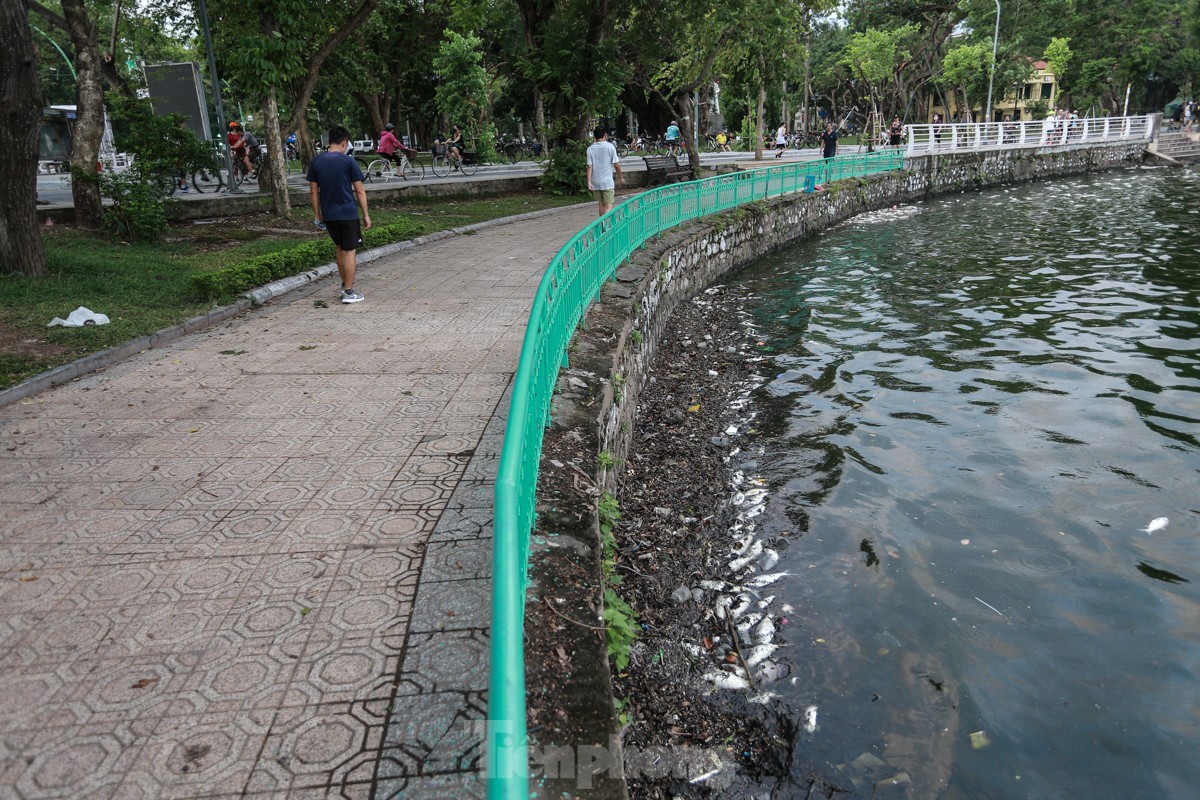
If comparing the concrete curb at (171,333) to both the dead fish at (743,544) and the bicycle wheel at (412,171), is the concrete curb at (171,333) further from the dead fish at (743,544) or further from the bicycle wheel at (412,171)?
the bicycle wheel at (412,171)

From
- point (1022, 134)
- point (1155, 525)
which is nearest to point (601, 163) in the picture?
point (1155, 525)

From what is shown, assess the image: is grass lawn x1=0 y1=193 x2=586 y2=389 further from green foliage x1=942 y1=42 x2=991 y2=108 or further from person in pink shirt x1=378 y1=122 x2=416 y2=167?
green foliage x1=942 y1=42 x2=991 y2=108

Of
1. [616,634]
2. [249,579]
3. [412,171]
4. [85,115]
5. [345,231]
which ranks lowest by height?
[616,634]

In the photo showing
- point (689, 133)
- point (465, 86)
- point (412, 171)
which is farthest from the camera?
point (465, 86)

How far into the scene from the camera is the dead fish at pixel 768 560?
208 inches

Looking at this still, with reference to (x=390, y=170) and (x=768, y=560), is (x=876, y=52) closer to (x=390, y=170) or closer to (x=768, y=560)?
(x=390, y=170)

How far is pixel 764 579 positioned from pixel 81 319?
23.3 feet

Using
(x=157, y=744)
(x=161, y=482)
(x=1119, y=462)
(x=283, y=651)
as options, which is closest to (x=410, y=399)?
(x=161, y=482)

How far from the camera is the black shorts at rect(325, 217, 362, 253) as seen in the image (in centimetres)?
908

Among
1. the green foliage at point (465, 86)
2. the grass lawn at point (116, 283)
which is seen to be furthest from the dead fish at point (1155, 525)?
the green foliage at point (465, 86)

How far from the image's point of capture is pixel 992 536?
18.2 feet

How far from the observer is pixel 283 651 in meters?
3.14

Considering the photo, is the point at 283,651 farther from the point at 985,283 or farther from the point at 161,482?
the point at 985,283

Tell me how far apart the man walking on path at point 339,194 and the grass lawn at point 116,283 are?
1.63 metres
